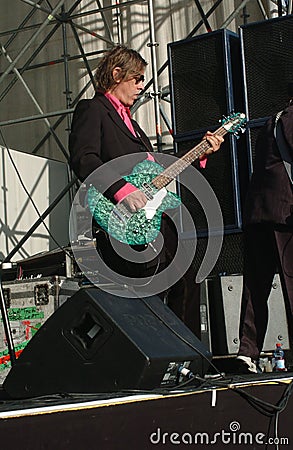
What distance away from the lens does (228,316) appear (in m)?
3.70

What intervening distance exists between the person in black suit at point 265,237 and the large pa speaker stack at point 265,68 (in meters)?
1.21

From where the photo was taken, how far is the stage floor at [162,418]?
1.56m

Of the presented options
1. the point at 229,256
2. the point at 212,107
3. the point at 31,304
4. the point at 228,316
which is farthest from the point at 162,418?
the point at 212,107

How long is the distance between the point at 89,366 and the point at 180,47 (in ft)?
9.09

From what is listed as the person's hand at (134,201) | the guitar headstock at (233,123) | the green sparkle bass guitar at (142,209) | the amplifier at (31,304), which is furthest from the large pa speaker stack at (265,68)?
the person's hand at (134,201)

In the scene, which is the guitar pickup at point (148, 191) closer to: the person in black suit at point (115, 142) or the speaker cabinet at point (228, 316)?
the person in black suit at point (115, 142)

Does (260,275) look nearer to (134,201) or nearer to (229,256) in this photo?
(134,201)

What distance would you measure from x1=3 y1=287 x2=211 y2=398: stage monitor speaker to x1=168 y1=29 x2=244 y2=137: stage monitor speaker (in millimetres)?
2324

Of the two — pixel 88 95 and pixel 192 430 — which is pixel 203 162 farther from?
pixel 88 95

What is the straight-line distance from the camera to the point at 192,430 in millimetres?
1838

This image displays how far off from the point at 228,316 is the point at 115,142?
4.13ft

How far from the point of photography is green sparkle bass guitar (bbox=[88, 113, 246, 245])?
2576 millimetres

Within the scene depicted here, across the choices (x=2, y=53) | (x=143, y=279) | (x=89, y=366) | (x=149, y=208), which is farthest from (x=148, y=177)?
(x=2, y=53)

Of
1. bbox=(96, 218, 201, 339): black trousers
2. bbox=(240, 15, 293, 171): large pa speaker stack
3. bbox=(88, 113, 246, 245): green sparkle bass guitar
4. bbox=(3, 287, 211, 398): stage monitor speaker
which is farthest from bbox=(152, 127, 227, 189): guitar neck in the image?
bbox=(240, 15, 293, 171): large pa speaker stack
